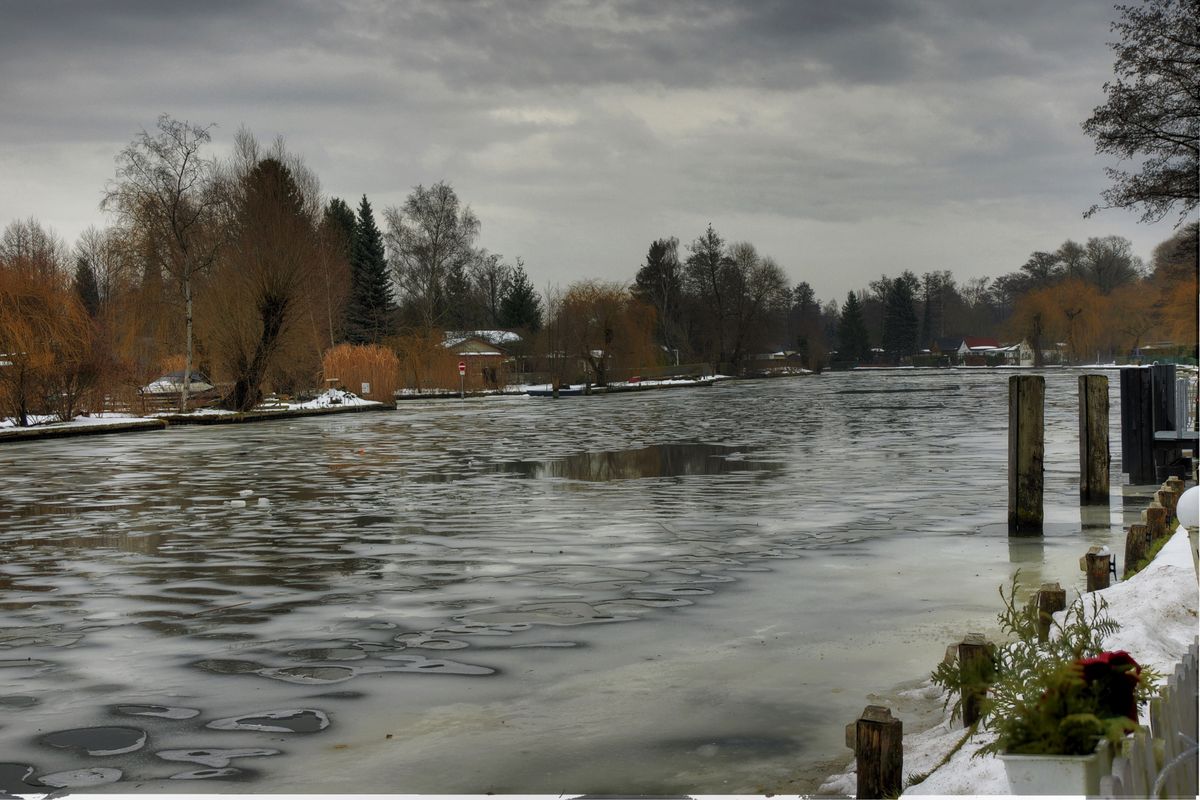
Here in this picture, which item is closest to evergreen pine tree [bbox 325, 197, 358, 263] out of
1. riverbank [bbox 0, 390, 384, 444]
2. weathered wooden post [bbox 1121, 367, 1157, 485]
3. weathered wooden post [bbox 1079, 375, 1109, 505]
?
riverbank [bbox 0, 390, 384, 444]

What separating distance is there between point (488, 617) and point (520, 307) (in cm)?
9476

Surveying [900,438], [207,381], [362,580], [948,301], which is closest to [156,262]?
[207,381]

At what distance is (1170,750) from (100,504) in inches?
569

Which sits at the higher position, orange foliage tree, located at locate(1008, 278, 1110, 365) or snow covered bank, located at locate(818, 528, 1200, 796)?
orange foliage tree, located at locate(1008, 278, 1110, 365)

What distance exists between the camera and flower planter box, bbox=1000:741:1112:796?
10.1ft

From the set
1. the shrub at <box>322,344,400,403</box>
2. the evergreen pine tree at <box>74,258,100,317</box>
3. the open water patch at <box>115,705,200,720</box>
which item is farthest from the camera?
the evergreen pine tree at <box>74,258,100,317</box>

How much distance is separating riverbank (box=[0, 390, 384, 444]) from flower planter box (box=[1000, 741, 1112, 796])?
3076 centimetres

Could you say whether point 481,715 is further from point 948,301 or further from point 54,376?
point 948,301

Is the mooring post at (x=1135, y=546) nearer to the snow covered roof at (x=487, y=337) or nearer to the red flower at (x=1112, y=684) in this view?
the red flower at (x=1112, y=684)

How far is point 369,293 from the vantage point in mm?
77125

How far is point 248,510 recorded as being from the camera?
14.4m

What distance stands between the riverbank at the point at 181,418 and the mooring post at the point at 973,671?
29.7 metres

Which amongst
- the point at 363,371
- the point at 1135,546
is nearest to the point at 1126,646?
the point at 1135,546

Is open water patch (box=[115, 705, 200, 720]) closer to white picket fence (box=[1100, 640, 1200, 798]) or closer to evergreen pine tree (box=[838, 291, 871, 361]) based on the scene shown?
white picket fence (box=[1100, 640, 1200, 798])
